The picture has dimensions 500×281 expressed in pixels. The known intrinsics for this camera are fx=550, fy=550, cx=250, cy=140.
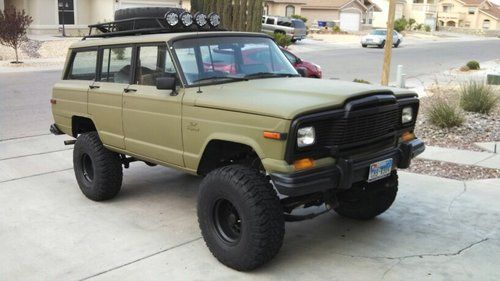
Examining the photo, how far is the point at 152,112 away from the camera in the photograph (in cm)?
513

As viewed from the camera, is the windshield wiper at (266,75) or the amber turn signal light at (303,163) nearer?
the amber turn signal light at (303,163)

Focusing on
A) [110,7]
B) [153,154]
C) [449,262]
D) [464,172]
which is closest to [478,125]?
[464,172]

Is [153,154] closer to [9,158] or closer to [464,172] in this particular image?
[9,158]

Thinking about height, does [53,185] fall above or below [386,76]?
below

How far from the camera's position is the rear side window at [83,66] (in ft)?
20.2

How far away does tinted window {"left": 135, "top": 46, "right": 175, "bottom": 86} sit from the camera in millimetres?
5086

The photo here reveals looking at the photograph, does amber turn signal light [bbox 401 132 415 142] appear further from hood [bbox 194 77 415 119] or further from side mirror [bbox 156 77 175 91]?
side mirror [bbox 156 77 175 91]

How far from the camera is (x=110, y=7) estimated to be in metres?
34.4

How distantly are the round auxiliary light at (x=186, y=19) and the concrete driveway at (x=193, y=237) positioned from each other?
194 cm

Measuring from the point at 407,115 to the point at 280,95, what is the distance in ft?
4.43

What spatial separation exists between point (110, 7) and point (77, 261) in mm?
32164

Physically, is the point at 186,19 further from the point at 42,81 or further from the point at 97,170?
the point at 42,81

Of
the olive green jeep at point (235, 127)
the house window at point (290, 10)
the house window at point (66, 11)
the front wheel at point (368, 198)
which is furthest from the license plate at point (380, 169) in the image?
the house window at point (290, 10)

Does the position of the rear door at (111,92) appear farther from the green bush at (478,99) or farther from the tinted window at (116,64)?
the green bush at (478,99)
